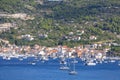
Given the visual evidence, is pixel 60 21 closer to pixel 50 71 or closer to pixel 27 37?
pixel 27 37

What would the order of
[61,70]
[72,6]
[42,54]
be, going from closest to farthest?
[61,70]
[42,54]
[72,6]

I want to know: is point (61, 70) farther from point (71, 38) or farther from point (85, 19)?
point (85, 19)

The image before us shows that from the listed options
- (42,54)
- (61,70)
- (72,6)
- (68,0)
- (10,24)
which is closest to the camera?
(61,70)

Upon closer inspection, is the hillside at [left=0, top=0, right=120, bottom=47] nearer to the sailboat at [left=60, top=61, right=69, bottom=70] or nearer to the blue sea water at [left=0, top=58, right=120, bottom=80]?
the blue sea water at [left=0, top=58, right=120, bottom=80]

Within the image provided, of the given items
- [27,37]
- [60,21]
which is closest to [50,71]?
[27,37]

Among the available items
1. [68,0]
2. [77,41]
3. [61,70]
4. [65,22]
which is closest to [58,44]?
[77,41]

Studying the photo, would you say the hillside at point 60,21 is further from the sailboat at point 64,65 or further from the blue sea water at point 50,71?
the sailboat at point 64,65
